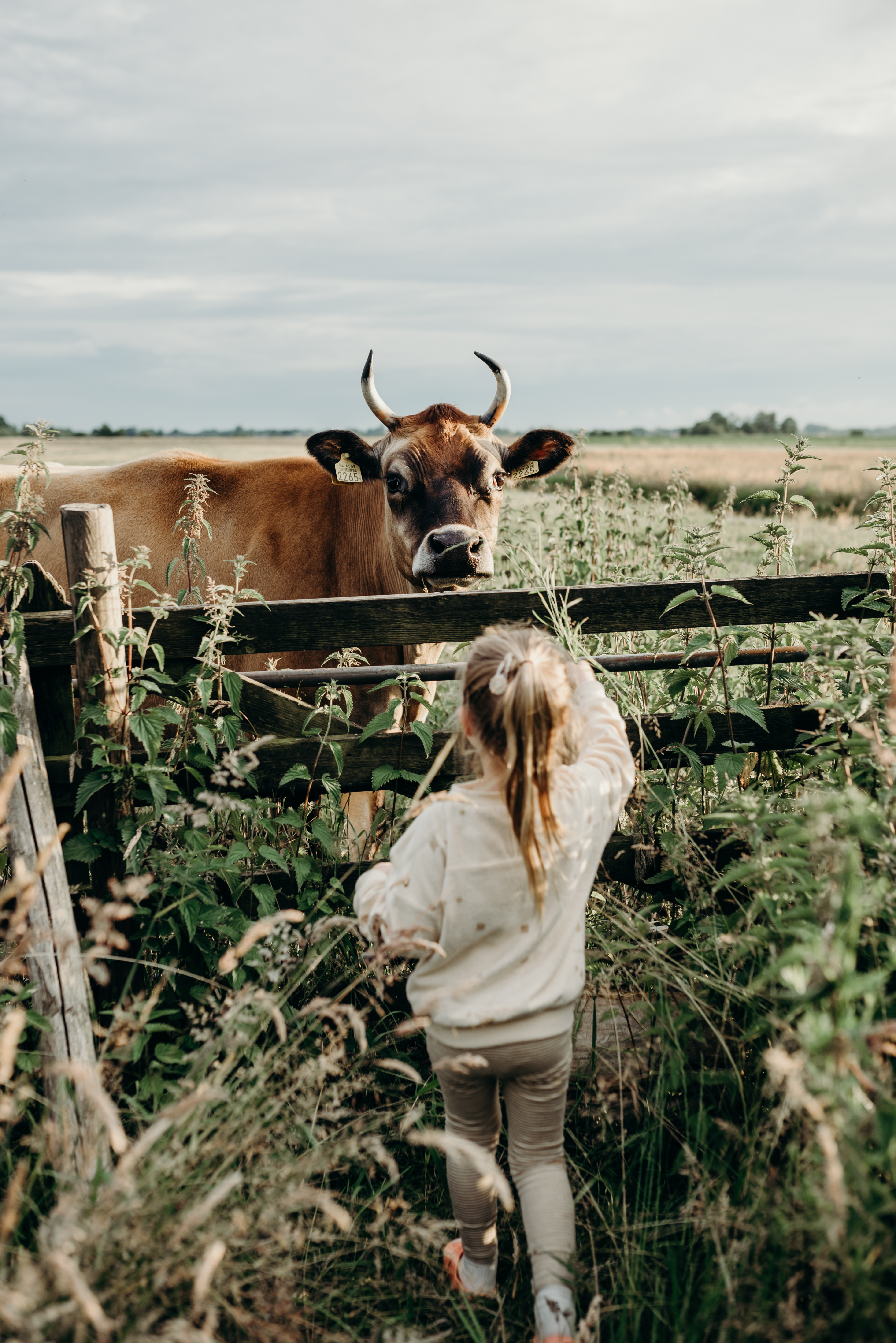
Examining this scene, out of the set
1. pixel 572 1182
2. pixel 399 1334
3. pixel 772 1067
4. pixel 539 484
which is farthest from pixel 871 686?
pixel 539 484

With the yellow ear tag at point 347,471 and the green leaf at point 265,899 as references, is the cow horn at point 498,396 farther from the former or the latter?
the green leaf at point 265,899

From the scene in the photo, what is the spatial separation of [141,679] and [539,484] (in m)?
4.05

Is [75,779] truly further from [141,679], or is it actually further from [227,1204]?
[227,1204]

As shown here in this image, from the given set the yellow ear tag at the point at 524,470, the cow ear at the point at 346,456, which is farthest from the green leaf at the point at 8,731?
the yellow ear tag at the point at 524,470

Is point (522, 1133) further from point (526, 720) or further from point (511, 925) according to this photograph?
point (526, 720)

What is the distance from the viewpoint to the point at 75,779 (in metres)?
3.08

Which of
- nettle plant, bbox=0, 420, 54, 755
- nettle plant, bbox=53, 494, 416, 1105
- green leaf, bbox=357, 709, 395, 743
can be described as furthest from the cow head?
nettle plant, bbox=0, 420, 54, 755

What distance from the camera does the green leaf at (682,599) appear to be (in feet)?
10.7

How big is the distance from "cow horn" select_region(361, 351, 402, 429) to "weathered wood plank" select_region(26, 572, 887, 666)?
2.61m

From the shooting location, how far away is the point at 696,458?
58.9 m

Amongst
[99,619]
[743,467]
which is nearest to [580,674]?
[99,619]

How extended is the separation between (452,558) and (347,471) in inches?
50.6

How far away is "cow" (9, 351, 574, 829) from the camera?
5.27m

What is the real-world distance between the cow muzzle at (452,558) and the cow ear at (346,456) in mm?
1010
